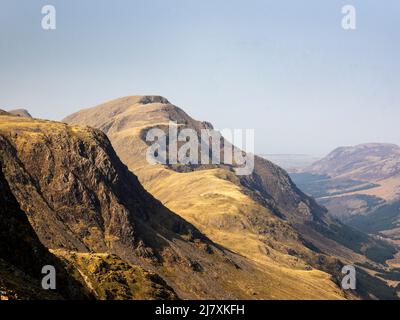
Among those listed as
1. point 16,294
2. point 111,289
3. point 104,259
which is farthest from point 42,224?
point 16,294

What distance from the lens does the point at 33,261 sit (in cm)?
9100

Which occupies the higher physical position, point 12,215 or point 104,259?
point 12,215

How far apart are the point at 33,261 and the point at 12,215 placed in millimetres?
10618
